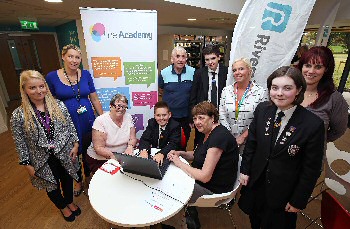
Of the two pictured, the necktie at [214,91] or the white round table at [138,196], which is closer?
the white round table at [138,196]

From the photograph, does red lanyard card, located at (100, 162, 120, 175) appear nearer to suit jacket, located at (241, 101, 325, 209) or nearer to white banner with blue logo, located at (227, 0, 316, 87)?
suit jacket, located at (241, 101, 325, 209)

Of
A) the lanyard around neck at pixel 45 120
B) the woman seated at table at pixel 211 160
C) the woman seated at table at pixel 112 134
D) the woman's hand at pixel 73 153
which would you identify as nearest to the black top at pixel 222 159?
the woman seated at table at pixel 211 160

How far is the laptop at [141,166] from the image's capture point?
148cm

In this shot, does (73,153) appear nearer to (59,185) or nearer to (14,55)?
(59,185)

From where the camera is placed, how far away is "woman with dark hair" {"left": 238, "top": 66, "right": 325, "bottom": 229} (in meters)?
1.29

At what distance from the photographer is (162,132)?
7.36 ft

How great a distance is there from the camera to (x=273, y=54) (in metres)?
2.25

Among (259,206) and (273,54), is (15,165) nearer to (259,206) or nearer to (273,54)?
(259,206)

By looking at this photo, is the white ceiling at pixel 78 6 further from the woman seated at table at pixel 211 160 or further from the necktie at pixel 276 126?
the necktie at pixel 276 126

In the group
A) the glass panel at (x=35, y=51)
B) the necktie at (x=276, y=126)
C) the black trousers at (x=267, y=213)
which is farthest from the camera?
the glass panel at (x=35, y=51)

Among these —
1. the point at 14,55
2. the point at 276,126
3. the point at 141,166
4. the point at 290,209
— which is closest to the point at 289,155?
the point at 276,126

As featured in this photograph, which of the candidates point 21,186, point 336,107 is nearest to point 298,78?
point 336,107

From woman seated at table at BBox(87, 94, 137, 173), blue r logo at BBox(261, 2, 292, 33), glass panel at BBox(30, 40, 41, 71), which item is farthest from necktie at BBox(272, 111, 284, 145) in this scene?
glass panel at BBox(30, 40, 41, 71)

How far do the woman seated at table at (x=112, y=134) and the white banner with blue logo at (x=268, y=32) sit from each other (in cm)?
122
